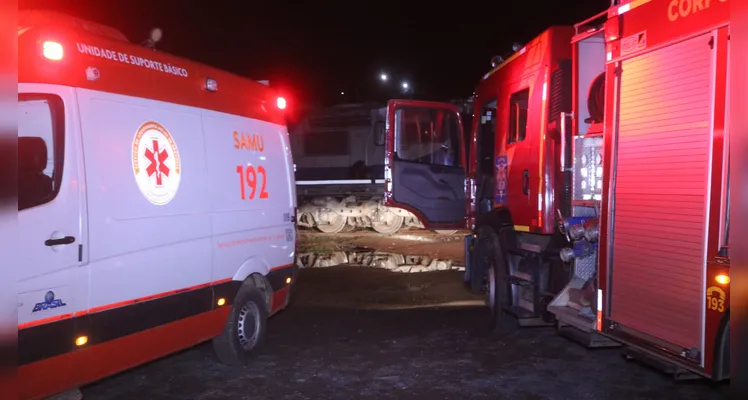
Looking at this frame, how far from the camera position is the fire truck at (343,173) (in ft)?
66.9

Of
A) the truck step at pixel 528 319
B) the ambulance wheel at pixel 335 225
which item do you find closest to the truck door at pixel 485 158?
the truck step at pixel 528 319

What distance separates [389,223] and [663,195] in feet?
52.2

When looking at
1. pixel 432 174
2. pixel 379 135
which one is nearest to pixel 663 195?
pixel 379 135

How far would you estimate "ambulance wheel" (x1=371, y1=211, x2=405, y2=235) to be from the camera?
2036 centimetres

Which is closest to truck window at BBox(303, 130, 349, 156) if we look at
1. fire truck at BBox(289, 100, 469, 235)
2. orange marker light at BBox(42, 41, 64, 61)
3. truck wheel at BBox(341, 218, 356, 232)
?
fire truck at BBox(289, 100, 469, 235)

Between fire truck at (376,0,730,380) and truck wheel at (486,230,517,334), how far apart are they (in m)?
0.02

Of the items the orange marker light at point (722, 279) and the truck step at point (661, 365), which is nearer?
the orange marker light at point (722, 279)

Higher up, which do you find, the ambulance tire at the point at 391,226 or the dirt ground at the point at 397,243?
the ambulance tire at the point at 391,226

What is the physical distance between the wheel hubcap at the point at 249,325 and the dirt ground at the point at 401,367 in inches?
8.3

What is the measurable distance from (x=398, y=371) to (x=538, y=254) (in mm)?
1852

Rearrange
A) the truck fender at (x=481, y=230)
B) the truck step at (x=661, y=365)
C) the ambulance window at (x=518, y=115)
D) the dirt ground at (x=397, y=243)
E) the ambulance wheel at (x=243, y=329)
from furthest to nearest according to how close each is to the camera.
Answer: the dirt ground at (x=397, y=243), the truck fender at (x=481, y=230), the ambulance window at (x=518, y=115), the ambulance wheel at (x=243, y=329), the truck step at (x=661, y=365)

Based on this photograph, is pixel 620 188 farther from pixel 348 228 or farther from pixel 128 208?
pixel 348 228

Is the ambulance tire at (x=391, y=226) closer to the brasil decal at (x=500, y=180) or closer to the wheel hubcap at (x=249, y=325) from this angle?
the brasil decal at (x=500, y=180)

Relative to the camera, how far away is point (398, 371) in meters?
6.14
